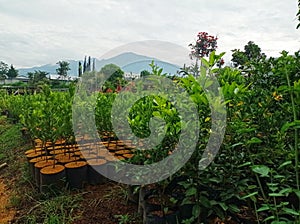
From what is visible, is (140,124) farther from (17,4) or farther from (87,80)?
(17,4)

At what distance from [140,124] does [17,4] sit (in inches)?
172

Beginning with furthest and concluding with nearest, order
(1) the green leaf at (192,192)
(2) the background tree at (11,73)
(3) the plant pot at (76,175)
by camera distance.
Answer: (2) the background tree at (11,73) → (3) the plant pot at (76,175) → (1) the green leaf at (192,192)

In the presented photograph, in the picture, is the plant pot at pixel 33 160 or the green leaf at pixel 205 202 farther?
the plant pot at pixel 33 160

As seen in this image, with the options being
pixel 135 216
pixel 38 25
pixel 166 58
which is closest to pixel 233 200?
pixel 135 216

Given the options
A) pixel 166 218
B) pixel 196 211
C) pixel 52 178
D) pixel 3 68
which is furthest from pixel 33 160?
pixel 3 68

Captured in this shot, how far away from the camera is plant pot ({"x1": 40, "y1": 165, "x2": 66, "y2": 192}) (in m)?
2.12

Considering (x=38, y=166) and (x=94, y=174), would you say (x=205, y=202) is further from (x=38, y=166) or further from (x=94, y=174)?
(x=38, y=166)

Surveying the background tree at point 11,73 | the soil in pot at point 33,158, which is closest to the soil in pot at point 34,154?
the soil in pot at point 33,158

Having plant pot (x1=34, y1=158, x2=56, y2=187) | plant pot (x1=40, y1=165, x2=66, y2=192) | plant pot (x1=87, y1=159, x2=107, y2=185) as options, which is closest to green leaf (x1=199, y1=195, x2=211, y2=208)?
plant pot (x1=87, y1=159, x2=107, y2=185)

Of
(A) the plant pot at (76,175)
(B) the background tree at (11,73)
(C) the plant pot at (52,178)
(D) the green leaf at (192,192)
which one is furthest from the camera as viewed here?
(B) the background tree at (11,73)

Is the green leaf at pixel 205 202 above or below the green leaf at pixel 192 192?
below

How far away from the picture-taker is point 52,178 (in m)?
2.13

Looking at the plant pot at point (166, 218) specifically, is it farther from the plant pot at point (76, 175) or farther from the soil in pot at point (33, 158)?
the soil in pot at point (33, 158)

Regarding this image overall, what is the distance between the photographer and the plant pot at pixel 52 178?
212 cm
